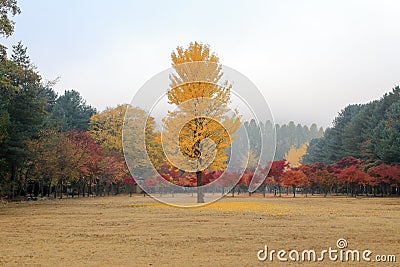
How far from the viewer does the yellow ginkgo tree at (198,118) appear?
31.1m

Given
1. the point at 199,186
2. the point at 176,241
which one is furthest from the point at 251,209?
the point at 176,241

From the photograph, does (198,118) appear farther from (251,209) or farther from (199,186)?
(251,209)

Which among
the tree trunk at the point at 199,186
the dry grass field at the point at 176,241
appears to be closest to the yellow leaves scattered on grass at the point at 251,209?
the tree trunk at the point at 199,186

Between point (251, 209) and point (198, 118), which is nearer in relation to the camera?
point (251, 209)

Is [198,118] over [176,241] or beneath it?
over

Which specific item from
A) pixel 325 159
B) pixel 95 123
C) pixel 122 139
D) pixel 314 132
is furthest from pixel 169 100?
pixel 314 132

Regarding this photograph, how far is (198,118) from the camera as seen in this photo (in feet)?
102

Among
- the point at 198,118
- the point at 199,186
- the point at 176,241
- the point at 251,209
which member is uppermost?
the point at 198,118

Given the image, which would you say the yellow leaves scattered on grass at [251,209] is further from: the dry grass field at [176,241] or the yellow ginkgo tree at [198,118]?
the dry grass field at [176,241]

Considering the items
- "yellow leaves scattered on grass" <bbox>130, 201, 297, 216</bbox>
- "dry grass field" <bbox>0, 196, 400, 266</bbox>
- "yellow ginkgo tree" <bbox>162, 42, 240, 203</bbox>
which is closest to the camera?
"dry grass field" <bbox>0, 196, 400, 266</bbox>

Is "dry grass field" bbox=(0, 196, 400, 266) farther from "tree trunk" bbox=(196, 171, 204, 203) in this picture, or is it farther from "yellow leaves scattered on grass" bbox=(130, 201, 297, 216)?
"tree trunk" bbox=(196, 171, 204, 203)

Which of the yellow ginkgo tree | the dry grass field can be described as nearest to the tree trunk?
the yellow ginkgo tree

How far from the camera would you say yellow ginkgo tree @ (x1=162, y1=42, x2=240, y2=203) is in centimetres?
3106

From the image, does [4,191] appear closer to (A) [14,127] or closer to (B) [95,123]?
(A) [14,127]
